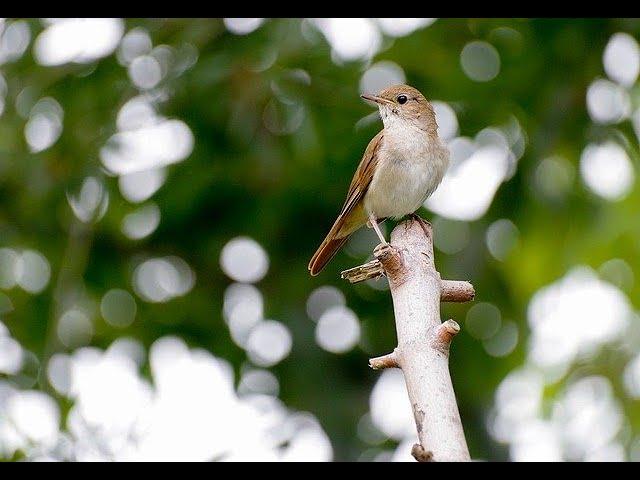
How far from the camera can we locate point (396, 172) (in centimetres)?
497

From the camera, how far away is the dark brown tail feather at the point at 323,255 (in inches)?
186

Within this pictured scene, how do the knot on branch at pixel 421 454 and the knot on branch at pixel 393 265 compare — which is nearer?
the knot on branch at pixel 421 454

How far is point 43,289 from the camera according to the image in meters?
6.58

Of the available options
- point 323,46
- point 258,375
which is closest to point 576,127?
point 323,46

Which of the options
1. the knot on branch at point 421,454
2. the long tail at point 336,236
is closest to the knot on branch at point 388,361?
the knot on branch at point 421,454

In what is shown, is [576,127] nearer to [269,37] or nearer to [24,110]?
[269,37]

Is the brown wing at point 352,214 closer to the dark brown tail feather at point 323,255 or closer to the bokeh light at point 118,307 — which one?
the dark brown tail feather at point 323,255

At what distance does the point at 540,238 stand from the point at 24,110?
2984mm

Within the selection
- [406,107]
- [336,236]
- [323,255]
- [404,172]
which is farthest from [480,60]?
[323,255]

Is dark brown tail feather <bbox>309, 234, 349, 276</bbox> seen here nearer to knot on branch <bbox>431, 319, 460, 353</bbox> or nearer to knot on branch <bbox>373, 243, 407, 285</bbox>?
knot on branch <bbox>373, 243, 407, 285</bbox>

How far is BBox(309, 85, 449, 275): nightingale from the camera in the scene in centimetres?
488

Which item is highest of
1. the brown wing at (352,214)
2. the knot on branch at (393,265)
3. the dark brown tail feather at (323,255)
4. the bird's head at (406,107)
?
the bird's head at (406,107)

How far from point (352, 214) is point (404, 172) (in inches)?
12.4

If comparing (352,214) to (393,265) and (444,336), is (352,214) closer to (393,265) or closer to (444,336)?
(393,265)
